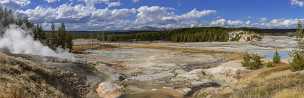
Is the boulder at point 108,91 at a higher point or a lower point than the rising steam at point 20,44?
lower

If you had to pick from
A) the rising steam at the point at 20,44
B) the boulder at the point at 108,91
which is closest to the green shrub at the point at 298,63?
the boulder at the point at 108,91

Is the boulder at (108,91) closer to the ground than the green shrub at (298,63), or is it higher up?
closer to the ground

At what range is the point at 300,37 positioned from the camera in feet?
131

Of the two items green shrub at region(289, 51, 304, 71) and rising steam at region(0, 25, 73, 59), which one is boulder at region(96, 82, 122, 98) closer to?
green shrub at region(289, 51, 304, 71)

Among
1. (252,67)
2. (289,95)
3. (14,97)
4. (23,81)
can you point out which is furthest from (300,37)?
(14,97)

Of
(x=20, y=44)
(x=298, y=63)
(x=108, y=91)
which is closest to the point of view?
(x=108, y=91)

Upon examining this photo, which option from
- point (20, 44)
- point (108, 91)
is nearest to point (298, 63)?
point (108, 91)

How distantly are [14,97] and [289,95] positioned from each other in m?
7.19

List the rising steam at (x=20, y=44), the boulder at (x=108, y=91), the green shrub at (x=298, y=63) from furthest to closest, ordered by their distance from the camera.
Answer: the rising steam at (x=20, y=44), the green shrub at (x=298, y=63), the boulder at (x=108, y=91)

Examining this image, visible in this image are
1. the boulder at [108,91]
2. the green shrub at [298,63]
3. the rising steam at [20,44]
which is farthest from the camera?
the rising steam at [20,44]

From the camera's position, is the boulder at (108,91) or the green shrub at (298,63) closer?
the boulder at (108,91)

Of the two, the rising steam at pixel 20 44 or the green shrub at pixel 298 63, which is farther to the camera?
the rising steam at pixel 20 44

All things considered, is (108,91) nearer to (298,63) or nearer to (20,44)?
(298,63)

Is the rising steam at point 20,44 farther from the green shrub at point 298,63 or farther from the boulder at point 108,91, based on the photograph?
the green shrub at point 298,63
